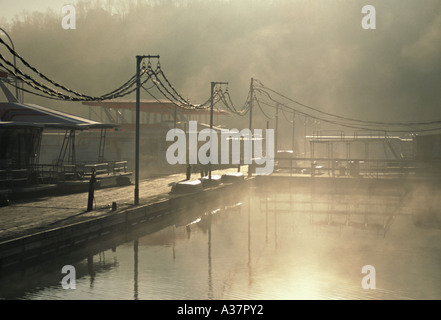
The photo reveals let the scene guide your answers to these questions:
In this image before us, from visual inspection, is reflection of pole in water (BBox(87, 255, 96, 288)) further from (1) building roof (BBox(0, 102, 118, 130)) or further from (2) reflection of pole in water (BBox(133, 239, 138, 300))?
(1) building roof (BBox(0, 102, 118, 130))

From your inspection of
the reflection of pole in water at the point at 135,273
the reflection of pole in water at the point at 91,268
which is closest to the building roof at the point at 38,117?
the reflection of pole in water at the point at 135,273

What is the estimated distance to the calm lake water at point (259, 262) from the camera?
19.7 metres

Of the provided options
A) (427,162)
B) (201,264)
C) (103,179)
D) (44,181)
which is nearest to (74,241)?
(201,264)

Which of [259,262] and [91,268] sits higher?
[91,268]

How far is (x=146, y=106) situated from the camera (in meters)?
94.4

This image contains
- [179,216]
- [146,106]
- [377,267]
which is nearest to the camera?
[377,267]

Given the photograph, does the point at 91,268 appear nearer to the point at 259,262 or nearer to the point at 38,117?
the point at 259,262

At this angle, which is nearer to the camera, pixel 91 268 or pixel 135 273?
pixel 135 273

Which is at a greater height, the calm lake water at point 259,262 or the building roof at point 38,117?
the building roof at point 38,117

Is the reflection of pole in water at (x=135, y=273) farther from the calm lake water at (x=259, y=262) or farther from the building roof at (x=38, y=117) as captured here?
the building roof at (x=38, y=117)

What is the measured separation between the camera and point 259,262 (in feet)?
81.2

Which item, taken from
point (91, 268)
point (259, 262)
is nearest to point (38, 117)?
point (91, 268)
